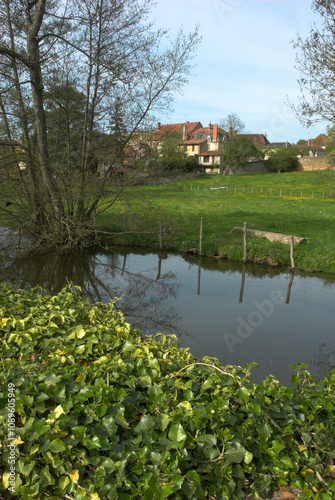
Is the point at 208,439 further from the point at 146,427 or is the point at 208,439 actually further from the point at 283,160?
the point at 283,160

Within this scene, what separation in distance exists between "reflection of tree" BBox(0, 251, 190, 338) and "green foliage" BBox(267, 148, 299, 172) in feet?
180

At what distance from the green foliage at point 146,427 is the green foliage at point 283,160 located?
222 ft

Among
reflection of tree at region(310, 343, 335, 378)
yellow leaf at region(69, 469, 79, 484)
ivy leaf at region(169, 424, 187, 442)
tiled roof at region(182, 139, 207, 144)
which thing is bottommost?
reflection of tree at region(310, 343, 335, 378)

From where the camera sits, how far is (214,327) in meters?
9.79

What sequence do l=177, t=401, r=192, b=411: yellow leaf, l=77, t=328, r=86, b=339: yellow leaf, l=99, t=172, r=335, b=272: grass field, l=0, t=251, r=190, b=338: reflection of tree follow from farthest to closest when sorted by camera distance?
l=99, t=172, r=335, b=272: grass field < l=0, t=251, r=190, b=338: reflection of tree < l=77, t=328, r=86, b=339: yellow leaf < l=177, t=401, r=192, b=411: yellow leaf

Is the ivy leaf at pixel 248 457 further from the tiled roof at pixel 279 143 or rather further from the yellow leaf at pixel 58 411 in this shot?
the tiled roof at pixel 279 143

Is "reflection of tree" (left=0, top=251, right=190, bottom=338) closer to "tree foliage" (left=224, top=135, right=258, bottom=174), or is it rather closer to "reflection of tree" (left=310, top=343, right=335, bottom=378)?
"reflection of tree" (left=310, top=343, right=335, bottom=378)

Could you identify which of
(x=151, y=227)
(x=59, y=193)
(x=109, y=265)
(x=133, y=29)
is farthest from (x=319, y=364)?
(x=133, y=29)

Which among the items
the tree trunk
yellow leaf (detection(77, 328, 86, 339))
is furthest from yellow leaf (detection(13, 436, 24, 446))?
the tree trunk

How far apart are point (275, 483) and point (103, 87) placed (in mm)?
17614

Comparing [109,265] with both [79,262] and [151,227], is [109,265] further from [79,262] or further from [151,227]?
[151,227]

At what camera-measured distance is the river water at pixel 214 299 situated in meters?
8.62

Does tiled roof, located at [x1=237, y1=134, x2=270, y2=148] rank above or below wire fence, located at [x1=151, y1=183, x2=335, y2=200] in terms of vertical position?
above

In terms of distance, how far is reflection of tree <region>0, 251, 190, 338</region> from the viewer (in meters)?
10.4
